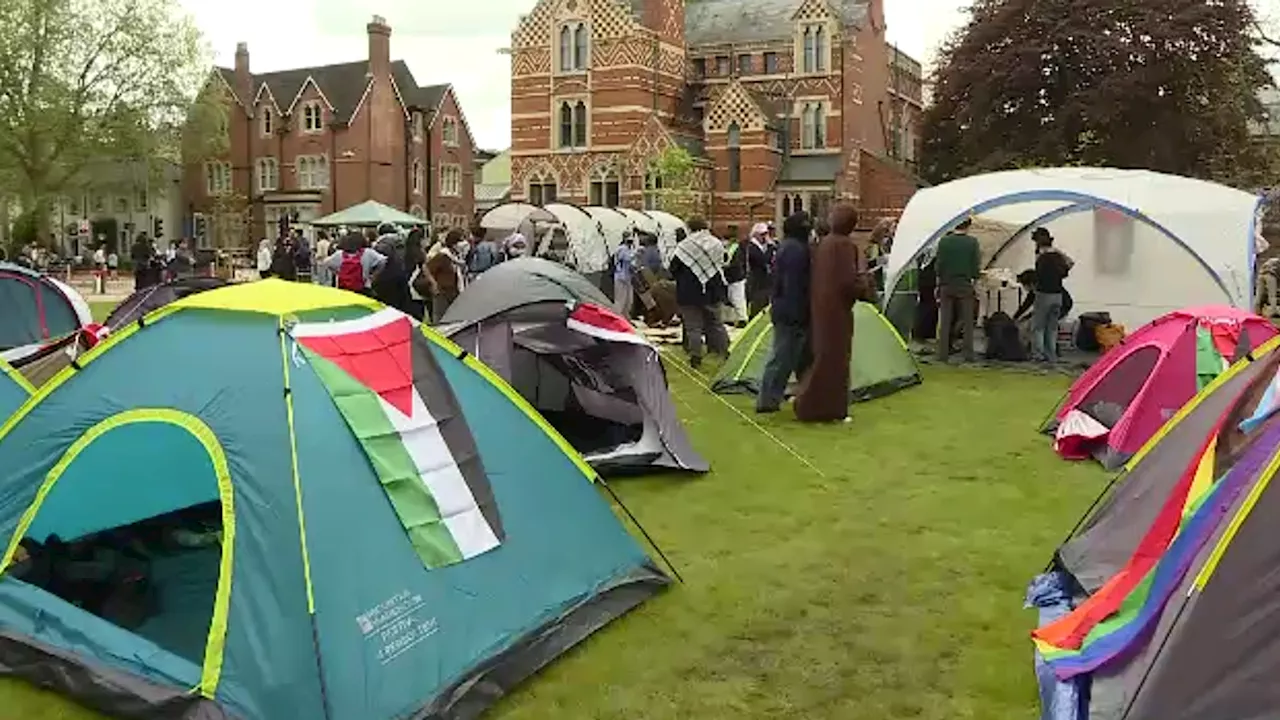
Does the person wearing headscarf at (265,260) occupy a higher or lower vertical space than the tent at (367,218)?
lower

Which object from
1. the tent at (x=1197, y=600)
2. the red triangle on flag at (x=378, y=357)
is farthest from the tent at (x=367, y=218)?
the tent at (x=1197, y=600)

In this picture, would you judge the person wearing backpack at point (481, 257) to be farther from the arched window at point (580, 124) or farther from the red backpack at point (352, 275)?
the arched window at point (580, 124)

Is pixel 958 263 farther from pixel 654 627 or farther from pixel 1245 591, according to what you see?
pixel 1245 591

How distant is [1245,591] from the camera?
12.3ft

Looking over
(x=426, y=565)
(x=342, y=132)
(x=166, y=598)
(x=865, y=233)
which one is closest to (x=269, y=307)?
(x=426, y=565)

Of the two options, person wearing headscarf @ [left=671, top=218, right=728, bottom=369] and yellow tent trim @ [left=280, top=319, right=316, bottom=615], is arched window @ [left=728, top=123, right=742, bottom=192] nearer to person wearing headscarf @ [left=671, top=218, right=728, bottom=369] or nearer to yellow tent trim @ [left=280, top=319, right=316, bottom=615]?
person wearing headscarf @ [left=671, top=218, right=728, bottom=369]

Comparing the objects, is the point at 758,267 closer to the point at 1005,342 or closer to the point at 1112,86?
the point at 1005,342

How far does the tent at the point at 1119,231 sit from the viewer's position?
41.4ft

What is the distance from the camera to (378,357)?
4918 mm

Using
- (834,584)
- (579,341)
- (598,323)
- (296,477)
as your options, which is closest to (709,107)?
(579,341)

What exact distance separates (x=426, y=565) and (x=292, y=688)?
703mm

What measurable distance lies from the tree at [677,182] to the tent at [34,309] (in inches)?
1075

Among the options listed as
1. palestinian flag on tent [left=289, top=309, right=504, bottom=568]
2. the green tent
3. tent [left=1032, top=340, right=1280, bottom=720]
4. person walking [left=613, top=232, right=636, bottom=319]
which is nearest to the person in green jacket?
the green tent

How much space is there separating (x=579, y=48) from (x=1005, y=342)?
31.6 metres
